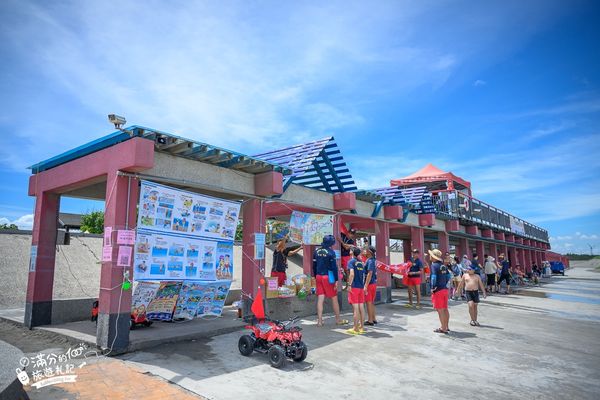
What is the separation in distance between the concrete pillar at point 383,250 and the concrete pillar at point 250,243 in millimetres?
6146

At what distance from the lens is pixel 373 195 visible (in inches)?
482

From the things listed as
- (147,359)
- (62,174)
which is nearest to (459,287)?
(147,359)

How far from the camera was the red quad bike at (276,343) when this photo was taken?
203 inches

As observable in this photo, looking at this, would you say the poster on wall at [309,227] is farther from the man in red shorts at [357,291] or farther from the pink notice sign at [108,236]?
the pink notice sign at [108,236]

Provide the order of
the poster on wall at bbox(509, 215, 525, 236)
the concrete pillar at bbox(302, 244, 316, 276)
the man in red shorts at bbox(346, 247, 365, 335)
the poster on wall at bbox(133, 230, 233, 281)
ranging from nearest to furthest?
the poster on wall at bbox(133, 230, 233, 281)
the man in red shorts at bbox(346, 247, 365, 335)
the concrete pillar at bbox(302, 244, 316, 276)
the poster on wall at bbox(509, 215, 525, 236)

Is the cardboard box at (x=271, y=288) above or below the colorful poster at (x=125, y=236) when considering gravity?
below

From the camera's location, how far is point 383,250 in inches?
523

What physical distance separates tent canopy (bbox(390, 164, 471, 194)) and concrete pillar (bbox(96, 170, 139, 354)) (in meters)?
20.2

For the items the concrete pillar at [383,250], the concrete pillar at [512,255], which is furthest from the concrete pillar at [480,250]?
the concrete pillar at [383,250]

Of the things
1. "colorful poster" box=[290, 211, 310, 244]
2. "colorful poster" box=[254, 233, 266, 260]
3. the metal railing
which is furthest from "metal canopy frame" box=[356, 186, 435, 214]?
"colorful poster" box=[254, 233, 266, 260]

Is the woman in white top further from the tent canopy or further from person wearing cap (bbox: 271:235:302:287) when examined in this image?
person wearing cap (bbox: 271:235:302:287)

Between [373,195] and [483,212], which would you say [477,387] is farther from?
[483,212]

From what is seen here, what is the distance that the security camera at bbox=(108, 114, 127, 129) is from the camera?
231 inches

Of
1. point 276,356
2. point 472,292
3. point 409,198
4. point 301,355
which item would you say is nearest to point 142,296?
point 276,356
